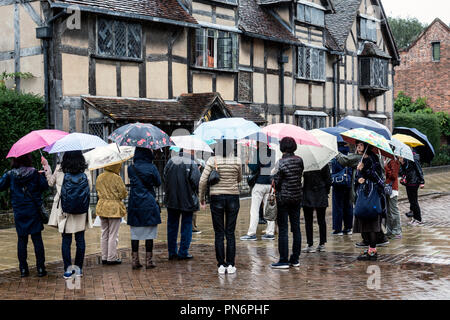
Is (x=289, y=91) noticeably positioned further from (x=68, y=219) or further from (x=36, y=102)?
(x=68, y=219)

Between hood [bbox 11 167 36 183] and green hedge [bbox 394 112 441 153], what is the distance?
28379 millimetres

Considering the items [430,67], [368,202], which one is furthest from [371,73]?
[368,202]

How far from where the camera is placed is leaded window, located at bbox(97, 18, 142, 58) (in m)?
16.8

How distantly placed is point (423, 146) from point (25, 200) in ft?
27.1

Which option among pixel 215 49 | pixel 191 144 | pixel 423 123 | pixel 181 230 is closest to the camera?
pixel 191 144

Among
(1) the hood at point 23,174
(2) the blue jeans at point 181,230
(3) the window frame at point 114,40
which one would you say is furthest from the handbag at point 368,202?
(3) the window frame at point 114,40

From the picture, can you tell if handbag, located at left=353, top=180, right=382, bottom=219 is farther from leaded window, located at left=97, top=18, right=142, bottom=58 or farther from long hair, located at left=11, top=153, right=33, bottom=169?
leaded window, located at left=97, top=18, right=142, bottom=58

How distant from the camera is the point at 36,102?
51.6 feet

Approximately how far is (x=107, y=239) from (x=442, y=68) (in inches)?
1460

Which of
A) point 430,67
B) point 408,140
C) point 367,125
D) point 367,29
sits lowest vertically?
point 408,140

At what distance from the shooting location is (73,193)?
8211mm

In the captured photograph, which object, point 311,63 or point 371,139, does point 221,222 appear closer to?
point 371,139

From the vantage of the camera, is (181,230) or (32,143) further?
(181,230)

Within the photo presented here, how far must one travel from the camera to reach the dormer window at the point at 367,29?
30.0 m
